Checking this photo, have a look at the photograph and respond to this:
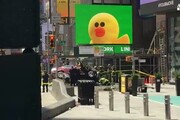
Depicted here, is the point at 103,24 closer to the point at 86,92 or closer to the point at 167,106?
the point at 86,92

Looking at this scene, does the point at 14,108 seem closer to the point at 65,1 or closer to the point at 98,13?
the point at 98,13

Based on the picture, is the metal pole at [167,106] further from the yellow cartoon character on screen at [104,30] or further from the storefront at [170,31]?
the yellow cartoon character on screen at [104,30]

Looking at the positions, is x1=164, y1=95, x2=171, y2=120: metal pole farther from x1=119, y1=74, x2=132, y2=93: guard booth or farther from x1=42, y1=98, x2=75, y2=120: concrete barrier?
x1=119, y1=74, x2=132, y2=93: guard booth

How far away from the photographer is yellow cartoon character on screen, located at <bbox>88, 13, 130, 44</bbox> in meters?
60.8

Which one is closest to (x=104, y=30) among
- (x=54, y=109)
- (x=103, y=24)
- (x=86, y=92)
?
(x=103, y=24)

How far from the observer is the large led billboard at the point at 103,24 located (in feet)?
199

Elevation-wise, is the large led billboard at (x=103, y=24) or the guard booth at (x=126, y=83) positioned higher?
the large led billboard at (x=103, y=24)

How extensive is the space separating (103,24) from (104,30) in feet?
2.81

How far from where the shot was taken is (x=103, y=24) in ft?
202

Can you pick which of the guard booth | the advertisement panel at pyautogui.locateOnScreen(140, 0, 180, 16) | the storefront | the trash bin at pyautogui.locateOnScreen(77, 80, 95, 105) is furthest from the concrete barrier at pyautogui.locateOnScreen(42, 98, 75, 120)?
the storefront

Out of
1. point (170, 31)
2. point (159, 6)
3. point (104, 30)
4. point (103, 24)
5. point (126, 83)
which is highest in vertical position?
point (103, 24)

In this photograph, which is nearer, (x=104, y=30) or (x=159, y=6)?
(x=159, y=6)

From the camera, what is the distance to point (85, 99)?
20516 millimetres

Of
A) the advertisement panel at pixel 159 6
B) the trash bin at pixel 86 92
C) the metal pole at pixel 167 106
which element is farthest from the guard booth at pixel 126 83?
the metal pole at pixel 167 106
